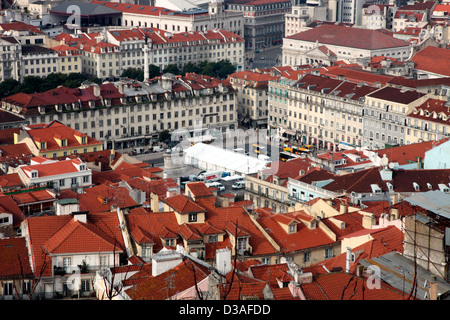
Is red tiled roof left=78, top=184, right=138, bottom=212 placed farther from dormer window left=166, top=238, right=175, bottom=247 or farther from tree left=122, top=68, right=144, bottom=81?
tree left=122, top=68, right=144, bottom=81

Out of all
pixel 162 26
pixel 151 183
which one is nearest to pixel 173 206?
pixel 151 183

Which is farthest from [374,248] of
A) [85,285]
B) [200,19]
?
[200,19]

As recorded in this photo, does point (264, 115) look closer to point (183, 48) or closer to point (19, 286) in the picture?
point (183, 48)

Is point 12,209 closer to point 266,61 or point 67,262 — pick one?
point 67,262

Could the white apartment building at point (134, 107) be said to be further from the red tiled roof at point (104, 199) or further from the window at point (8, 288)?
the window at point (8, 288)

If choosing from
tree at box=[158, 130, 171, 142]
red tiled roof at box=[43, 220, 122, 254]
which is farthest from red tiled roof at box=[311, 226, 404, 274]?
tree at box=[158, 130, 171, 142]

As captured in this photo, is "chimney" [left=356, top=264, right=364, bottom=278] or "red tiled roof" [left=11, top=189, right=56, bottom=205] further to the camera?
"red tiled roof" [left=11, top=189, right=56, bottom=205]
